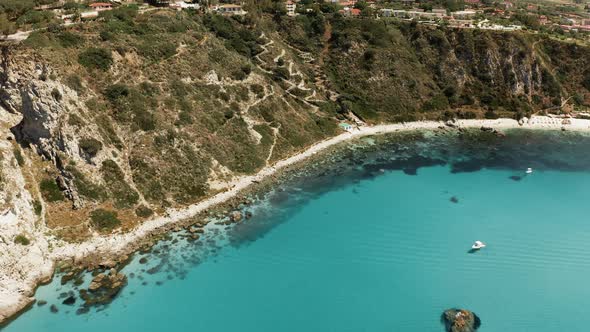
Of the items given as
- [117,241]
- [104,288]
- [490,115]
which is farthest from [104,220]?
[490,115]

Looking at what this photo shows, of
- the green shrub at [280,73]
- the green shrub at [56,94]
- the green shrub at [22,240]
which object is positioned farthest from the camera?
the green shrub at [280,73]

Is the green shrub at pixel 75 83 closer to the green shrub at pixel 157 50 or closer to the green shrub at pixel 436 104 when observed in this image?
the green shrub at pixel 157 50

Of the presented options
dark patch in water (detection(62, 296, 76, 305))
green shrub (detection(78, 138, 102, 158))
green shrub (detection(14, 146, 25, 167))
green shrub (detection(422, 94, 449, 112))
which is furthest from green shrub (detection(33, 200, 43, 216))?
green shrub (detection(422, 94, 449, 112))

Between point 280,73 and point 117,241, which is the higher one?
point 280,73

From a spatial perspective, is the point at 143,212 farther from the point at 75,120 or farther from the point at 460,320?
the point at 460,320

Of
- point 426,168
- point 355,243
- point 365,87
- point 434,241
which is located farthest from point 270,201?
point 365,87

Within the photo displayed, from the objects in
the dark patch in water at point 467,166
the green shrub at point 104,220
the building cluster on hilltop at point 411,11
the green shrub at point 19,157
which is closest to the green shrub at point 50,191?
the green shrub at point 19,157
